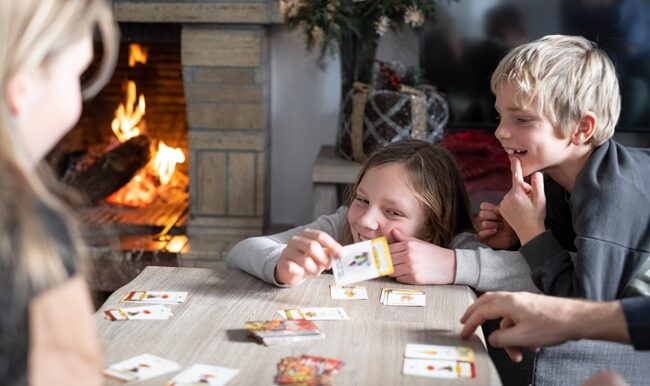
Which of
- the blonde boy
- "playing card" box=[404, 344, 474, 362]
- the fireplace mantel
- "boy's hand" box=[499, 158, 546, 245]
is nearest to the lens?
"playing card" box=[404, 344, 474, 362]

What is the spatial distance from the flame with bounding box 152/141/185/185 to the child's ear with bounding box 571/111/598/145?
105 inches

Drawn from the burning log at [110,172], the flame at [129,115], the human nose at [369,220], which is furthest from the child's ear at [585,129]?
the flame at [129,115]

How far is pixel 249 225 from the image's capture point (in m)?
4.01

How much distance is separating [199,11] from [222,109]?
1.40 feet

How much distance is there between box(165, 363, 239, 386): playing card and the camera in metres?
1.28

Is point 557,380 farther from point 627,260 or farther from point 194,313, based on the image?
point 194,313

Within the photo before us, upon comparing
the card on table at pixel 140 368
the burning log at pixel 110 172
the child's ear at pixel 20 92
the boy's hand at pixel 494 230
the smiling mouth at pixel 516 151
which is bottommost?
the burning log at pixel 110 172

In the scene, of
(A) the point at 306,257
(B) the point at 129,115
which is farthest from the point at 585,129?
(B) the point at 129,115

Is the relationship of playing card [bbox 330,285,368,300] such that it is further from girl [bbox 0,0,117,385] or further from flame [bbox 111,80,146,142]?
flame [bbox 111,80,146,142]

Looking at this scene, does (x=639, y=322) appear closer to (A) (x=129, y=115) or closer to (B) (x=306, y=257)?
(B) (x=306, y=257)

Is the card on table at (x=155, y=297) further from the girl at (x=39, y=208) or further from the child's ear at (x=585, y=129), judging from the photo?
the child's ear at (x=585, y=129)

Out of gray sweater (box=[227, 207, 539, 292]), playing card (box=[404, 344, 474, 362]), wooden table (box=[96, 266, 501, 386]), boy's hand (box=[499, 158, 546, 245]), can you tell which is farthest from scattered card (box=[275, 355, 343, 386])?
boy's hand (box=[499, 158, 546, 245])

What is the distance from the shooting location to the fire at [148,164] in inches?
167

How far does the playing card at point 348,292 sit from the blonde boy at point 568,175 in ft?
1.20
